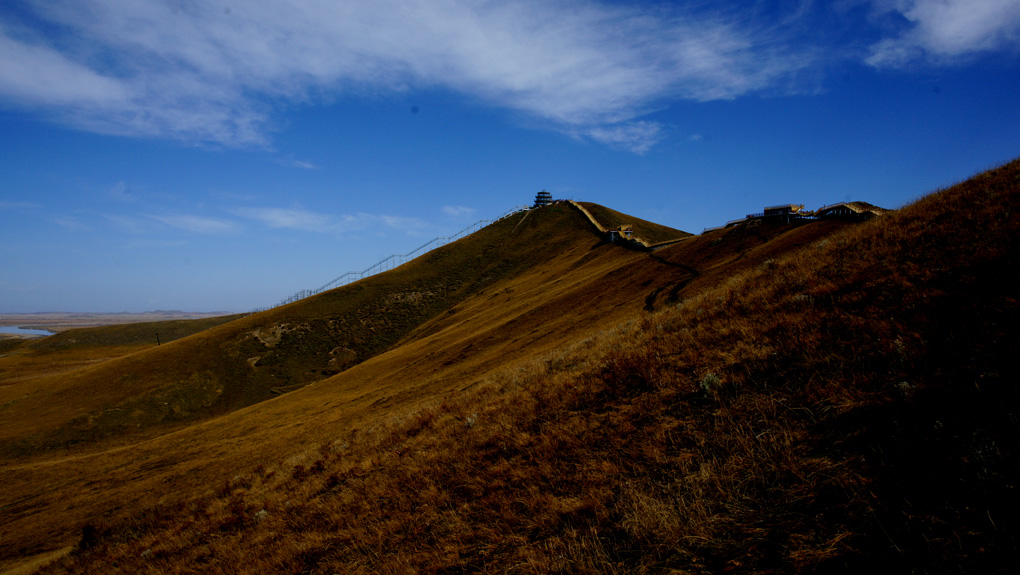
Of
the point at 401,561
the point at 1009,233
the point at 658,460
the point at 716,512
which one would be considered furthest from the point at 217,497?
the point at 1009,233

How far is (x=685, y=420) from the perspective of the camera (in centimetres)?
788

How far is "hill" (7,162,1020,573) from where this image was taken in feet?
15.9

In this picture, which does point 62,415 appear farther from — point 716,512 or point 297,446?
point 716,512

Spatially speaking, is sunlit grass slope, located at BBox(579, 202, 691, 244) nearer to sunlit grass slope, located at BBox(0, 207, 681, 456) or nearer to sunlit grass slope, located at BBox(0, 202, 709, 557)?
sunlit grass slope, located at BBox(0, 207, 681, 456)

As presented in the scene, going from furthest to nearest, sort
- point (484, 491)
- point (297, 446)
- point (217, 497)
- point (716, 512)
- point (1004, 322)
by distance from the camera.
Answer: point (297, 446) → point (217, 497) → point (484, 491) → point (1004, 322) → point (716, 512)

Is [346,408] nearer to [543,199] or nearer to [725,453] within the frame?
[725,453]

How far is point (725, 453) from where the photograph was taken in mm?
6711

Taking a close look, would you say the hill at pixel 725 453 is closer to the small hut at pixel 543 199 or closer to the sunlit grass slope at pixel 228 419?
the sunlit grass slope at pixel 228 419

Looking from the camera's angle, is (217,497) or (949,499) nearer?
(949,499)

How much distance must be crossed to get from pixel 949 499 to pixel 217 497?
2081 centimetres

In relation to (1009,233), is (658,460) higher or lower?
lower

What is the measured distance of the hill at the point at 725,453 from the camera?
484cm

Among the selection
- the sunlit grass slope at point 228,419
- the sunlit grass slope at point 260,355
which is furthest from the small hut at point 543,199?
the sunlit grass slope at point 228,419

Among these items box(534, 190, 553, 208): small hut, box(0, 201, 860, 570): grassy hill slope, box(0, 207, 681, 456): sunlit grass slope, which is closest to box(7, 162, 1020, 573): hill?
box(0, 201, 860, 570): grassy hill slope
